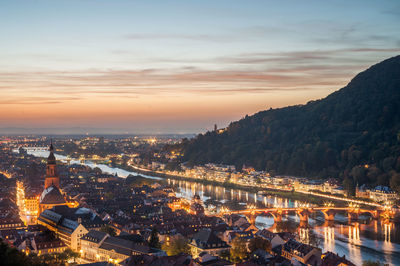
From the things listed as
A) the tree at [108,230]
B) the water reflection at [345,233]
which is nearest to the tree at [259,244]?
the water reflection at [345,233]

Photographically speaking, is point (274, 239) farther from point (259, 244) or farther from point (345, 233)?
point (345, 233)

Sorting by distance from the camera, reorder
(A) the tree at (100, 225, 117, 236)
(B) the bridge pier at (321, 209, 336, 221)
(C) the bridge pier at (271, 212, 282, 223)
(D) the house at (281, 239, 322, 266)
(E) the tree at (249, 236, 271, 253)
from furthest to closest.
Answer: (B) the bridge pier at (321, 209, 336, 221) < (C) the bridge pier at (271, 212, 282, 223) < (A) the tree at (100, 225, 117, 236) < (E) the tree at (249, 236, 271, 253) < (D) the house at (281, 239, 322, 266)

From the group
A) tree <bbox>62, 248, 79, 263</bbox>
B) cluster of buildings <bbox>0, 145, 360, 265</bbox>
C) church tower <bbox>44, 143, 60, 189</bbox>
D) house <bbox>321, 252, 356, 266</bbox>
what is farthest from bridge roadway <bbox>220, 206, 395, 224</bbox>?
tree <bbox>62, 248, 79, 263</bbox>

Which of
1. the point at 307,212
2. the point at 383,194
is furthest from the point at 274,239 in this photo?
the point at 383,194

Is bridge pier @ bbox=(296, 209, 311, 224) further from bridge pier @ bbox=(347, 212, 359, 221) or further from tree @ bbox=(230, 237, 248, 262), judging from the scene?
tree @ bbox=(230, 237, 248, 262)

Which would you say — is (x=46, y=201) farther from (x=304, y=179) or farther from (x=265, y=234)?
(x=304, y=179)

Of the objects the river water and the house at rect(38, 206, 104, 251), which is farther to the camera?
the river water

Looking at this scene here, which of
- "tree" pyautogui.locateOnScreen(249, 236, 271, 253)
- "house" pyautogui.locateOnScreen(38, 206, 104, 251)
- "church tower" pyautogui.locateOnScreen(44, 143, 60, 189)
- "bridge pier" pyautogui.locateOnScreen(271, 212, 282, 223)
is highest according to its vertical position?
"church tower" pyautogui.locateOnScreen(44, 143, 60, 189)
